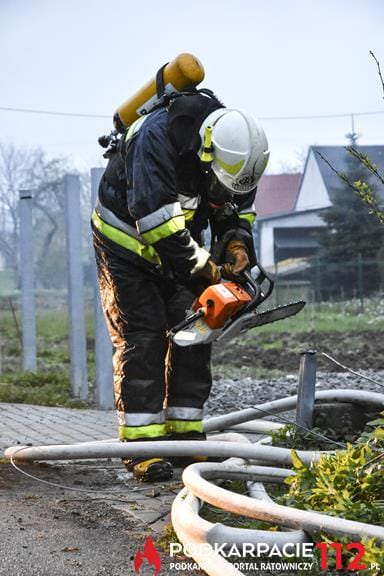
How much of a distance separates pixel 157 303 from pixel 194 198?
59 centimetres

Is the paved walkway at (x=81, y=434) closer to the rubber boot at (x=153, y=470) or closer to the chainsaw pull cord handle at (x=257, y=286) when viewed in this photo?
the rubber boot at (x=153, y=470)

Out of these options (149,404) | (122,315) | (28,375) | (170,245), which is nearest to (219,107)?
(170,245)

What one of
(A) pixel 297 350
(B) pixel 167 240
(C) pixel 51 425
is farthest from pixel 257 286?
(A) pixel 297 350

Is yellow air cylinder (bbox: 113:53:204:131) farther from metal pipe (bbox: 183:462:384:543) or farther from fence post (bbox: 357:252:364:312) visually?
fence post (bbox: 357:252:364:312)

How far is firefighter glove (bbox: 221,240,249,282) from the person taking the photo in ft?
17.4

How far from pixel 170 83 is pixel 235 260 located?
1.01 m

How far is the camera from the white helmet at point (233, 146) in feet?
16.7

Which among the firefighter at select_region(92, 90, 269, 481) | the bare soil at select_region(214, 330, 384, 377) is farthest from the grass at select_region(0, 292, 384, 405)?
the firefighter at select_region(92, 90, 269, 481)

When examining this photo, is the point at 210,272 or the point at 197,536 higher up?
the point at 210,272

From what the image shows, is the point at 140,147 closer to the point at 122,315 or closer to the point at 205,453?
the point at 122,315

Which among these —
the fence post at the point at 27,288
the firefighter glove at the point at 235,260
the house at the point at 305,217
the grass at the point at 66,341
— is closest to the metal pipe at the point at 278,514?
the firefighter glove at the point at 235,260

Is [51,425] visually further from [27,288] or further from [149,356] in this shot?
[27,288]

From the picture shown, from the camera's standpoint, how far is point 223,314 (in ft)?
16.0

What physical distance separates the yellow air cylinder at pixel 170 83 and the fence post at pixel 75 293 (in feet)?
11.9
